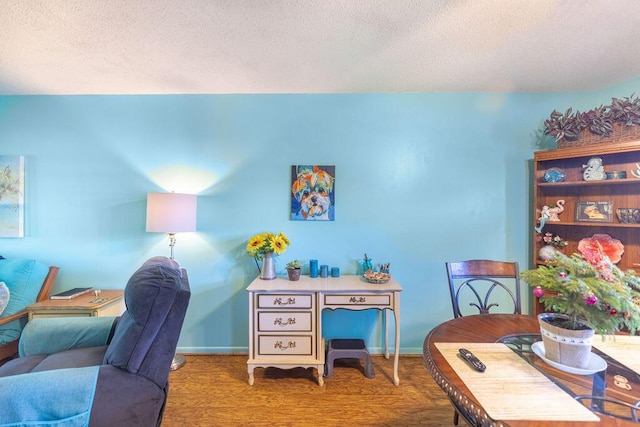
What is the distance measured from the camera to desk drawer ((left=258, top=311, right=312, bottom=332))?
77.3 inches

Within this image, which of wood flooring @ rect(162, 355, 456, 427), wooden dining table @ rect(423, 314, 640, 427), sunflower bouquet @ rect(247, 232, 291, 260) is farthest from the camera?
sunflower bouquet @ rect(247, 232, 291, 260)

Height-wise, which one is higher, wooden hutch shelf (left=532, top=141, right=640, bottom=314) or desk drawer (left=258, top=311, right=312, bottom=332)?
wooden hutch shelf (left=532, top=141, right=640, bottom=314)

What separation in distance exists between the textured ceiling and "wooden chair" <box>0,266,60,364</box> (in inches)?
65.9

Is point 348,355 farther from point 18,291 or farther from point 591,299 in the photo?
point 18,291

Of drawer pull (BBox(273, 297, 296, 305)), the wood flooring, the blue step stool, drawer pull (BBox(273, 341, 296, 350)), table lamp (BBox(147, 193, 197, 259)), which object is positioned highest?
table lamp (BBox(147, 193, 197, 259))

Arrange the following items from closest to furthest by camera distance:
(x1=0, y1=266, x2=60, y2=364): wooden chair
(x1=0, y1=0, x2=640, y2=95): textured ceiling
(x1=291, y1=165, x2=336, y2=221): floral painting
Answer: (x1=0, y1=0, x2=640, y2=95): textured ceiling
(x1=0, y1=266, x2=60, y2=364): wooden chair
(x1=291, y1=165, x2=336, y2=221): floral painting

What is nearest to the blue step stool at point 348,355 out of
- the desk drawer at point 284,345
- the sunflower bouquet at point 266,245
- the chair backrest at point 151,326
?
the desk drawer at point 284,345

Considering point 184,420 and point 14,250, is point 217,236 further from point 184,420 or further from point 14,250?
point 14,250

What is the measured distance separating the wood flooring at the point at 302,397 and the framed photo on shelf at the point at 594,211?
1881 millimetres

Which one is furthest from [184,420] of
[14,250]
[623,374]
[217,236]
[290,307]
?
[14,250]

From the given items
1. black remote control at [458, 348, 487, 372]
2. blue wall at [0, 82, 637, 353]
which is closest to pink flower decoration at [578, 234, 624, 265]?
blue wall at [0, 82, 637, 353]

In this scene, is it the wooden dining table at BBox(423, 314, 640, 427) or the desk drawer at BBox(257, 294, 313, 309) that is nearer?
the wooden dining table at BBox(423, 314, 640, 427)

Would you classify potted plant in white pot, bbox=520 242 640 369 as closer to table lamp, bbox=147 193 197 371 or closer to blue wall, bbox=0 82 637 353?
blue wall, bbox=0 82 637 353

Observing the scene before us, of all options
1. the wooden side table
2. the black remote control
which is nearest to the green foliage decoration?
the black remote control
